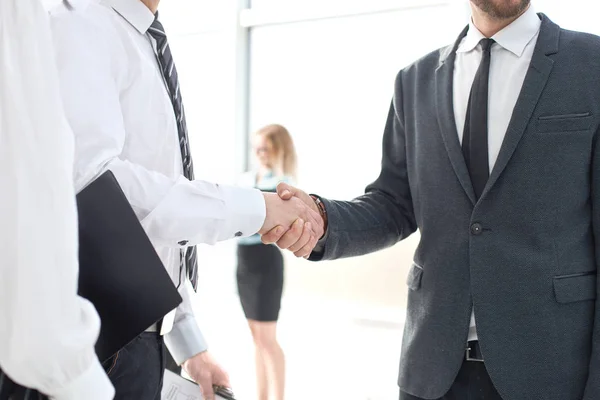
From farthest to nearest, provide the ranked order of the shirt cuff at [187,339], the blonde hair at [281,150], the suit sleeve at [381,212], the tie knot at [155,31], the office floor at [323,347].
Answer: the office floor at [323,347]
the blonde hair at [281,150]
the suit sleeve at [381,212]
the shirt cuff at [187,339]
the tie knot at [155,31]

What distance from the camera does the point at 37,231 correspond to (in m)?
0.74

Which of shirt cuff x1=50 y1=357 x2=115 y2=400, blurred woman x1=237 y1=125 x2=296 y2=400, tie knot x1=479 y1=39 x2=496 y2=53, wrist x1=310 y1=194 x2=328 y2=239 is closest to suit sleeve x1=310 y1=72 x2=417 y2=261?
wrist x1=310 y1=194 x2=328 y2=239

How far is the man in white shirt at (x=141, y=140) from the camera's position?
1083 millimetres

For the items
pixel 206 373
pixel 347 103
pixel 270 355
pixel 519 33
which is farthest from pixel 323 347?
pixel 519 33

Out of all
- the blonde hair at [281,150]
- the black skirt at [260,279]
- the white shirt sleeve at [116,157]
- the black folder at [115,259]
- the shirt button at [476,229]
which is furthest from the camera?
the blonde hair at [281,150]

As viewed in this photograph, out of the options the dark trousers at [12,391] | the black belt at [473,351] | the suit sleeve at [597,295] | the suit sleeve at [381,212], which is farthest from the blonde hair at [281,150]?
the dark trousers at [12,391]

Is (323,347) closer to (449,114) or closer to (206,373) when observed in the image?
(206,373)

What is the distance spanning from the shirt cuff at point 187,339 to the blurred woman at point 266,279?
2.34m

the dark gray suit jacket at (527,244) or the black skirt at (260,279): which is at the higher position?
the dark gray suit jacket at (527,244)

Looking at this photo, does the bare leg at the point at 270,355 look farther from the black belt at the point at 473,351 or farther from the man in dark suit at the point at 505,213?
the black belt at the point at 473,351

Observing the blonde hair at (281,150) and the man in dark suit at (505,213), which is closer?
the man in dark suit at (505,213)

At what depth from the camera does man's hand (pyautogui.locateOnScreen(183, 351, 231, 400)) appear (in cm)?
155

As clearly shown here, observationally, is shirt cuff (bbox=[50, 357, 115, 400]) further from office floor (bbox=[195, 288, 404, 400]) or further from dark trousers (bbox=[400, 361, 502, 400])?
office floor (bbox=[195, 288, 404, 400])

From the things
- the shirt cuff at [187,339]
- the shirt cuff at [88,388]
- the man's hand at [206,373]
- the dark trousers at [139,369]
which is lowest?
the man's hand at [206,373]
